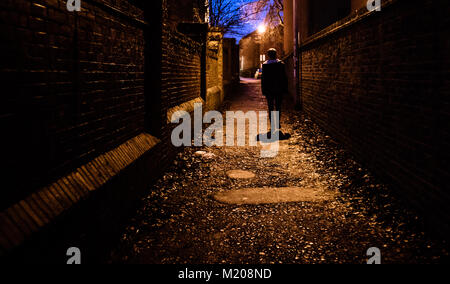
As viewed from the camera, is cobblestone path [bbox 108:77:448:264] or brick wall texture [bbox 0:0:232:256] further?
cobblestone path [bbox 108:77:448:264]

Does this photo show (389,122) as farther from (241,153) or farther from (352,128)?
(241,153)

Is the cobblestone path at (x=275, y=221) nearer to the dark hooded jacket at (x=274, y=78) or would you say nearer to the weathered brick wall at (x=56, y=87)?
the weathered brick wall at (x=56, y=87)

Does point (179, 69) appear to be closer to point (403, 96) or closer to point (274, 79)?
point (274, 79)

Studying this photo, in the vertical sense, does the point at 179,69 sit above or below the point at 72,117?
above

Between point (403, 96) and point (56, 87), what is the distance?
11.6 ft

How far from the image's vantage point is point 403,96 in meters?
3.69

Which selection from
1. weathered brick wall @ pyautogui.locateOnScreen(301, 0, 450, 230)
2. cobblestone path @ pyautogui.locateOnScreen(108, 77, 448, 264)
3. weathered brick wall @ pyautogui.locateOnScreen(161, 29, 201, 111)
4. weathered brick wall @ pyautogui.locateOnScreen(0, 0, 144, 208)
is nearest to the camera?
weathered brick wall @ pyautogui.locateOnScreen(0, 0, 144, 208)

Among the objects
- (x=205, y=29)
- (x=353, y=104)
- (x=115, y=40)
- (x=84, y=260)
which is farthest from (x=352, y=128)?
(x=205, y=29)

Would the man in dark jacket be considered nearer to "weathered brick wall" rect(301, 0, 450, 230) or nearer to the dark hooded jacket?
the dark hooded jacket

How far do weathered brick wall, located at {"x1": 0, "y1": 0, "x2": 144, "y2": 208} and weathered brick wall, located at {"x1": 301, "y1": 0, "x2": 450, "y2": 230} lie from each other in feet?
10.3

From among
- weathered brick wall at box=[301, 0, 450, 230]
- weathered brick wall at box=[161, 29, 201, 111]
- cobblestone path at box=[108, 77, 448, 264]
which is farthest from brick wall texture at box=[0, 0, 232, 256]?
weathered brick wall at box=[301, 0, 450, 230]

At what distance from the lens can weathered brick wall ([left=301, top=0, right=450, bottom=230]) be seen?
9.57 ft

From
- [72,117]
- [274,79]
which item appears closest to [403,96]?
[72,117]

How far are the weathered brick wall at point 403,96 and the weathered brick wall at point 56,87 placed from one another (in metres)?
3.14
